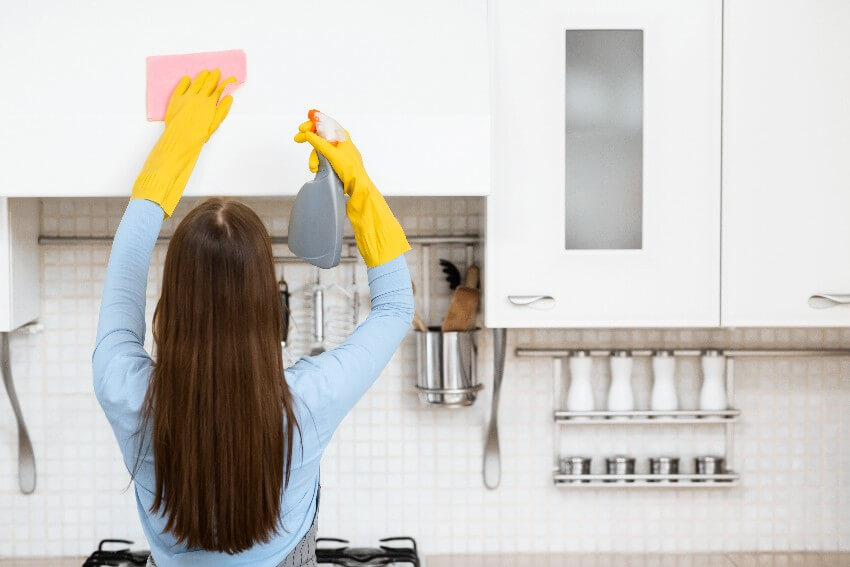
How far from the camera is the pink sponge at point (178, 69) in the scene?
4.70 ft

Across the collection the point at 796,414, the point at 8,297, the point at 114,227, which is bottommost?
the point at 796,414

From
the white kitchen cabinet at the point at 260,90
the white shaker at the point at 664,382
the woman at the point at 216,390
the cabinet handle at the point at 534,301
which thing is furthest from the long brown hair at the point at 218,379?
the white shaker at the point at 664,382

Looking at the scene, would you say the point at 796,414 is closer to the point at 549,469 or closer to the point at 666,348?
the point at 666,348

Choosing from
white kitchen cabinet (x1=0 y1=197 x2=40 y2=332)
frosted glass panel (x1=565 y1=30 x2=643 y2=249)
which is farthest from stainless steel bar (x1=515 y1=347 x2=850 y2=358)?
white kitchen cabinet (x1=0 y1=197 x2=40 y2=332)

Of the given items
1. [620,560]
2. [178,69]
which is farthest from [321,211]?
[620,560]

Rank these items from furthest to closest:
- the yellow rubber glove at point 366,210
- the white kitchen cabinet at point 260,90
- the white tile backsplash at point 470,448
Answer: the white tile backsplash at point 470,448 < the white kitchen cabinet at point 260,90 < the yellow rubber glove at point 366,210

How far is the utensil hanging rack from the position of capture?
75.4 inches

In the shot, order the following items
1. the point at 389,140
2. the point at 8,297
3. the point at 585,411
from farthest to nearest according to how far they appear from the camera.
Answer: the point at 585,411 → the point at 8,297 → the point at 389,140

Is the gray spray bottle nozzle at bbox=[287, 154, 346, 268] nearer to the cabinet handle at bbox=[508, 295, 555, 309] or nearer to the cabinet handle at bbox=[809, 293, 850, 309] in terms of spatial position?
the cabinet handle at bbox=[508, 295, 555, 309]

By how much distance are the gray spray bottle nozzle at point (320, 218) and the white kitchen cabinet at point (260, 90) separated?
0.40 feet

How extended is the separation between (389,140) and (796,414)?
3.88ft

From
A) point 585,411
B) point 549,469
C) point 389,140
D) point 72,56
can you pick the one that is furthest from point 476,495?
point 72,56

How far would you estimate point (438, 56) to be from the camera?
4.83 feet

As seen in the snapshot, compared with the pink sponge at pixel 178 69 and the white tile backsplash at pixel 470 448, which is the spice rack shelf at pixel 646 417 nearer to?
the white tile backsplash at pixel 470 448
